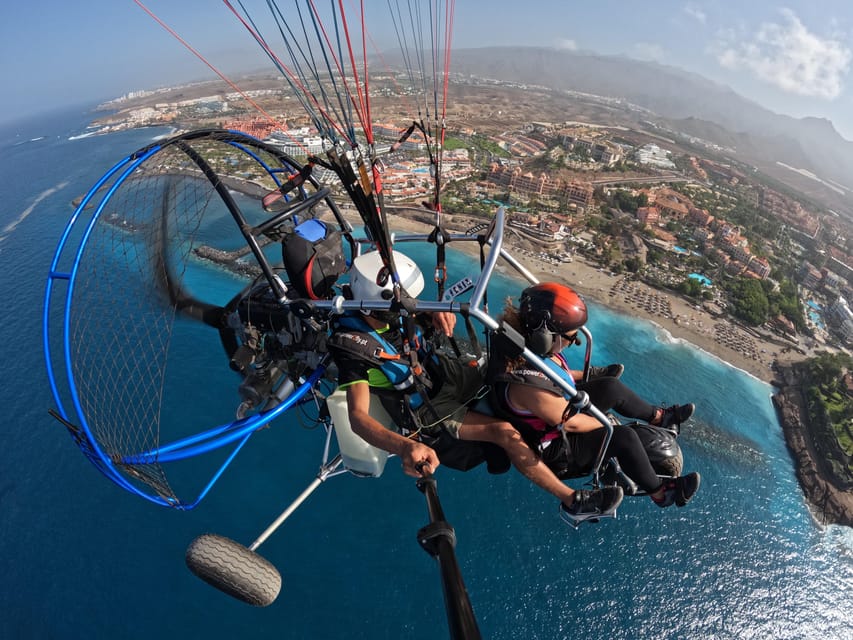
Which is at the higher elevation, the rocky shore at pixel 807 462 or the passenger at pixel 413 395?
the passenger at pixel 413 395

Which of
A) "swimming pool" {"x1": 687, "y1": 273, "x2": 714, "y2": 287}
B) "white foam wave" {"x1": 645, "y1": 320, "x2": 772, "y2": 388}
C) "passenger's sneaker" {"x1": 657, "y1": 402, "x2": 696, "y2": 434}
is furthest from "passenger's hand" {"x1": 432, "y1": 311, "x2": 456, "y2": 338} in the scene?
"swimming pool" {"x1": 687, "y1": 273, "x2": 714, "y2": 287}

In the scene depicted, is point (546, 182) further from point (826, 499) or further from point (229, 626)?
point (229, 626)

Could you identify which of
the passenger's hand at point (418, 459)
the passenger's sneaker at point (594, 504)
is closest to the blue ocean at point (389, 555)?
the passenger's sneaker at point (594, 504)

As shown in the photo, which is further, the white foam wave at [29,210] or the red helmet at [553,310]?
the white foam wave at [29,210]

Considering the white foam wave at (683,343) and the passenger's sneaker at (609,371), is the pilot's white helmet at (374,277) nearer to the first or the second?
the passenger's sneaker at (609,371)

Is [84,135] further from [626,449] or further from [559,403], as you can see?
[626,449]

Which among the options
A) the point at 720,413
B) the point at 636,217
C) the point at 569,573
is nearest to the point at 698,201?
the point at 636,217

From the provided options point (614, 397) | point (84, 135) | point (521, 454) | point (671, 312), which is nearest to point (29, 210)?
point (521, 454)

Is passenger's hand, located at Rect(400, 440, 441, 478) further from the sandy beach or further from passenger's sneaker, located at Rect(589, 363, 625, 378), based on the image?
the sandy beach

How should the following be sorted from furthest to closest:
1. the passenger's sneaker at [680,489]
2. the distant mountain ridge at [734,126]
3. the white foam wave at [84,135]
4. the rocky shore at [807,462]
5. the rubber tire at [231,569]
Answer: the distant mountain ridge at [734,126] < the white foam wave at [84,135] < the rocky shore at [807,462] < the rubber tire at [231,569] < the passenger's sneaker at [680,489]
